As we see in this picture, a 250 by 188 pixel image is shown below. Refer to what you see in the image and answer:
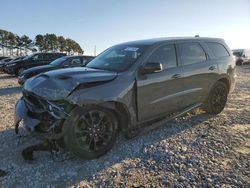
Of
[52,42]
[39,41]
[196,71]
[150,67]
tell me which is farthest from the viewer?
[52,42]

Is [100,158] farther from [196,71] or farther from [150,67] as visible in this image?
[196,71]

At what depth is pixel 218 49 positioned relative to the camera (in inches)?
285

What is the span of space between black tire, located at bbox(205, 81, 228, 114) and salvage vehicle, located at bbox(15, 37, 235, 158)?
13cm

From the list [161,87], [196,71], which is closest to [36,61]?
[196,71]

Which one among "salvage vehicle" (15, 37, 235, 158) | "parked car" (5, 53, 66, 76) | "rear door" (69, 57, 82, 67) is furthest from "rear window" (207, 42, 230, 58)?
"parked car" (5, 53, 66, 76)

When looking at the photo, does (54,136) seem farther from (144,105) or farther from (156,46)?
(156,46)

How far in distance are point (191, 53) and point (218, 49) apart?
123 centimetres

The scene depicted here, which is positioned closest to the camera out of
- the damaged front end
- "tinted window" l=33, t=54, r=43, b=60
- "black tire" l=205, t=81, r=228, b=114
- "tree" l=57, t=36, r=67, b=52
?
the damaged front end

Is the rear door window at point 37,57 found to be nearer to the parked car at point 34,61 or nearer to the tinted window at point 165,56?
the parked car at point 34,61

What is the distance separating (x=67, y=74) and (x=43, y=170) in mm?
1459

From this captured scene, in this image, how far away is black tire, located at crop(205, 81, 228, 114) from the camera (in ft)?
22.8

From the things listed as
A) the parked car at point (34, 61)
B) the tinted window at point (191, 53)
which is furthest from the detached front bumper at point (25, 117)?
the parked car at point (34, 61)

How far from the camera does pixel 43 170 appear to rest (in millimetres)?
4219

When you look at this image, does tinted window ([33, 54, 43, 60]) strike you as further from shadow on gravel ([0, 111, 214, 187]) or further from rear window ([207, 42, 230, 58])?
rear window ([207, 42, 230, 58])
